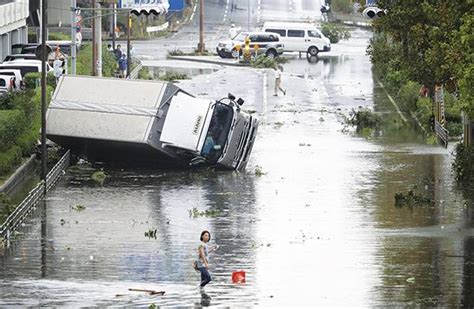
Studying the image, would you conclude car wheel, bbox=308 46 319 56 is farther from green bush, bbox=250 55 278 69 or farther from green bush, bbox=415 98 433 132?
green bush, bbox=415 98 433 132

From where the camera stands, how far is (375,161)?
1714 inches

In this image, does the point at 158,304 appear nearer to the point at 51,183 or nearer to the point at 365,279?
the point at 365,279

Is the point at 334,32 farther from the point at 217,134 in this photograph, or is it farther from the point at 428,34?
the point at 428,34

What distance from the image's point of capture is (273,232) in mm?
32125

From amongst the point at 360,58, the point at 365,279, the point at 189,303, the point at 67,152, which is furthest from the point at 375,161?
the point at 360,58

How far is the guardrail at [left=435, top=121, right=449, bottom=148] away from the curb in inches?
531

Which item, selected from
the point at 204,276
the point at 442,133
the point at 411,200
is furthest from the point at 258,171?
the point at 204,276

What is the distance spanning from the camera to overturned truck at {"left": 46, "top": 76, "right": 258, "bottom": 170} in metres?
40.0

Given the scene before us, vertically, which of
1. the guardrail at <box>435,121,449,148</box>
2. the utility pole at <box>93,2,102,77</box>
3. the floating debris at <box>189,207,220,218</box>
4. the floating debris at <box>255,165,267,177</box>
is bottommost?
the floating debris at <box>189,207,220,218</box>

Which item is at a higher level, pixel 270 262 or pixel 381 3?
pixel 381 3

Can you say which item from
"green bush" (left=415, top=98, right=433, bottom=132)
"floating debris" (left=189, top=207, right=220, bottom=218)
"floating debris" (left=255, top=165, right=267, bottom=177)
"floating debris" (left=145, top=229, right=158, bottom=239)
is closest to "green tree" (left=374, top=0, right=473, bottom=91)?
"green bush" (left=415, top=98, right=433, bottom=132)

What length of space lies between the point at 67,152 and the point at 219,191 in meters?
5.82

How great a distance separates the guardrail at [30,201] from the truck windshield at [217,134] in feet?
13.1

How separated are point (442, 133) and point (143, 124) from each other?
12.1m
